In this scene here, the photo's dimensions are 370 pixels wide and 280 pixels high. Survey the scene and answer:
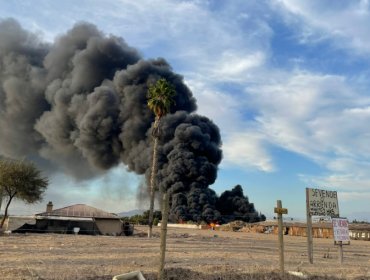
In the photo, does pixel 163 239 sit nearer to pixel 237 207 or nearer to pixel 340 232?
pixel 340 232

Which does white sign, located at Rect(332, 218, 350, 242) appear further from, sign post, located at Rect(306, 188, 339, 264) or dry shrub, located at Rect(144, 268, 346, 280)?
dry shrub, located at Rect(144, 268, 346, 280)

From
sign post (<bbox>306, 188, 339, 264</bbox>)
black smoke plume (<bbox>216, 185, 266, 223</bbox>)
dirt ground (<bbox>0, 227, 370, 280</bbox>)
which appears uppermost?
black smoke plume (<bbox>216, 185, 266, 223</bbox>)

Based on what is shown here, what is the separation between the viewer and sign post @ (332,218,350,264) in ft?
59.0

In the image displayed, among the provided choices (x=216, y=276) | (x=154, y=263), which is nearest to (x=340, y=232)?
(x=154, y=263)

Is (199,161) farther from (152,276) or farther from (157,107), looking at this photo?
(152,276)

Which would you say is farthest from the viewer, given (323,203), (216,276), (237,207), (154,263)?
(237,207)

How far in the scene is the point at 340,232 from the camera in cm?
1834

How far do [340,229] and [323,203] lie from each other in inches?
54.2

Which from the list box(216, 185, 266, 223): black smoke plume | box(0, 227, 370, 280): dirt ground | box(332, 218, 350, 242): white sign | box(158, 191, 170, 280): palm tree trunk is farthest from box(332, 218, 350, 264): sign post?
box(216, 185, 266, 223): black smoke plume

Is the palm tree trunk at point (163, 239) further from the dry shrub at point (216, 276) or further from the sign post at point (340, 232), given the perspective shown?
the sign post at point (340, 232)

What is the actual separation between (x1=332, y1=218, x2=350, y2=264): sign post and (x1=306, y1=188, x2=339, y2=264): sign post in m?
0.58

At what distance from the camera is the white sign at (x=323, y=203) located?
18562mm

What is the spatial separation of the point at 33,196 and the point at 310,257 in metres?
39.2

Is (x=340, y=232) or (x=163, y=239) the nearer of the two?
(x=163, y=239)
